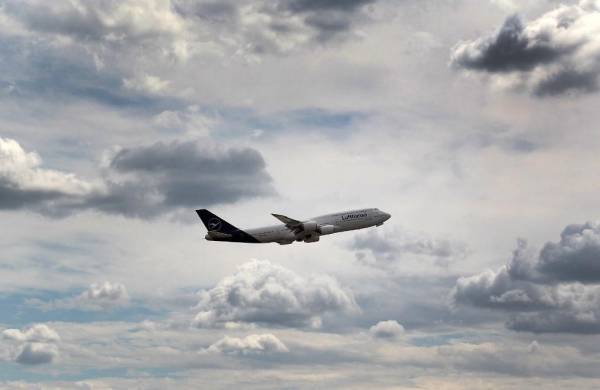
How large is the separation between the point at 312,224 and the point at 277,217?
11.0 meters

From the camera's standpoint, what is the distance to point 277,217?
197000 mm

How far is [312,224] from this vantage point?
199125 millimetres
